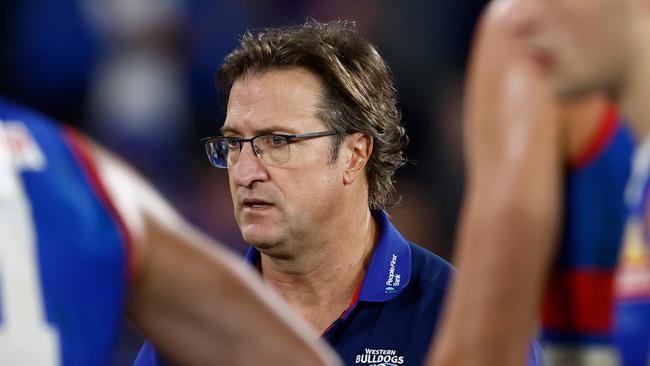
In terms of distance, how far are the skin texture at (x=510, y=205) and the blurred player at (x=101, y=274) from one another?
284mm

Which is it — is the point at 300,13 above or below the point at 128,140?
above

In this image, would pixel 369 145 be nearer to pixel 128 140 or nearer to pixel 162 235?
pixel 162 235

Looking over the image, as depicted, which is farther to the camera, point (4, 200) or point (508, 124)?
point (508, 124)

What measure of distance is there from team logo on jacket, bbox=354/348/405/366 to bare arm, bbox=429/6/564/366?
4.72ft

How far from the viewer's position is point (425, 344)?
345cm

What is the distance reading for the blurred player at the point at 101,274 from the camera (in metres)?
1.73

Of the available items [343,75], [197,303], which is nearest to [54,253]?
[197,303]

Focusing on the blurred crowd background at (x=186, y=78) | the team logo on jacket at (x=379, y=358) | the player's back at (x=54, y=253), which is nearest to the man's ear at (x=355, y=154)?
the team logo on jacket at (x=379, y=358)

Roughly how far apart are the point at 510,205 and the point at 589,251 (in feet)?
0.61

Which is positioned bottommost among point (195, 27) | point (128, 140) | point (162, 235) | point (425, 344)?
point (425, 344)

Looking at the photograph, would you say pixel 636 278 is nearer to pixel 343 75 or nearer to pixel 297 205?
pixel 297 205

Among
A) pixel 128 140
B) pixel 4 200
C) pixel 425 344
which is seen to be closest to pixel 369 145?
pixel 425 344

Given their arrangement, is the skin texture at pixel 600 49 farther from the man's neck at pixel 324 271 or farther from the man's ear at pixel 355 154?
the man's ear at pixel 355 154

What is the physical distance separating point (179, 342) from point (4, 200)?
45cm
